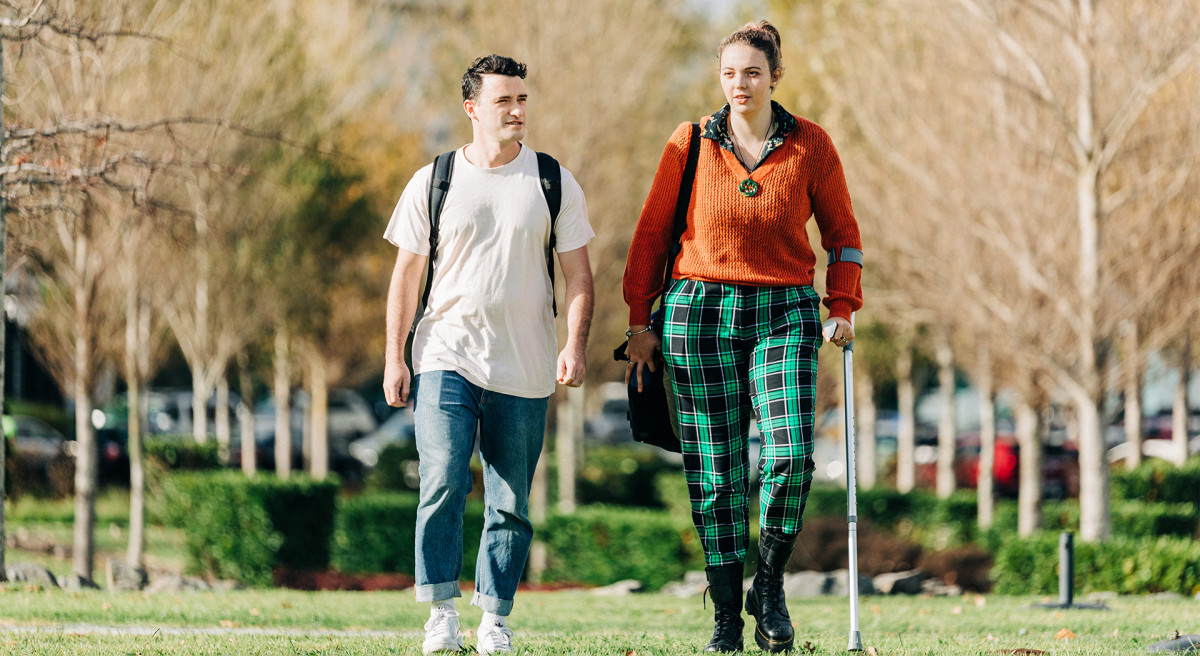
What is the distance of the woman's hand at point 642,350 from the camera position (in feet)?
15.8

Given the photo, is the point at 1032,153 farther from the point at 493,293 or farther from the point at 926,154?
the point at 493,293

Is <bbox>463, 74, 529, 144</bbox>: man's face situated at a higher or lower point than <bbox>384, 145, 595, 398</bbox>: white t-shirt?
higher

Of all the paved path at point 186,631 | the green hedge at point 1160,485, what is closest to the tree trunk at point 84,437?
the paved path at point 186,631

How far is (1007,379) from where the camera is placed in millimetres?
15984

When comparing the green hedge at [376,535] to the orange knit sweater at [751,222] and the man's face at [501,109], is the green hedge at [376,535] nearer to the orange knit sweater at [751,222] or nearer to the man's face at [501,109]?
the orange knit sweater at [751,222]

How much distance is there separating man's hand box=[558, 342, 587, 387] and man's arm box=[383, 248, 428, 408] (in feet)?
1.88

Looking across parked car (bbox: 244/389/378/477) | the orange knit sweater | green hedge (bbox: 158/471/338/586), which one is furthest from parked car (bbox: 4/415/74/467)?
the orange knit sweater

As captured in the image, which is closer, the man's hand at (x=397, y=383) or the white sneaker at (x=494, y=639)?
the white sneaker at (x=494, y=639)

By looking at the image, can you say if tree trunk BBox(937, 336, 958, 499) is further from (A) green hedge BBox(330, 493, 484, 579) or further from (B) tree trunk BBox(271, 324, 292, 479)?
(B) tree trunk BBox(271, 324, 292, 479)

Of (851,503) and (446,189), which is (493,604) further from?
(446,189)

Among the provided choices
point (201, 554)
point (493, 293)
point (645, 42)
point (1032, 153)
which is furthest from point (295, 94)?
point (493, 293)

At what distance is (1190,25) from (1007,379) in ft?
21.0

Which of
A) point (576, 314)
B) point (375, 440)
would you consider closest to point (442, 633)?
point (576, 314)

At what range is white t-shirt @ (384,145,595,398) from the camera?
4.60 meters
